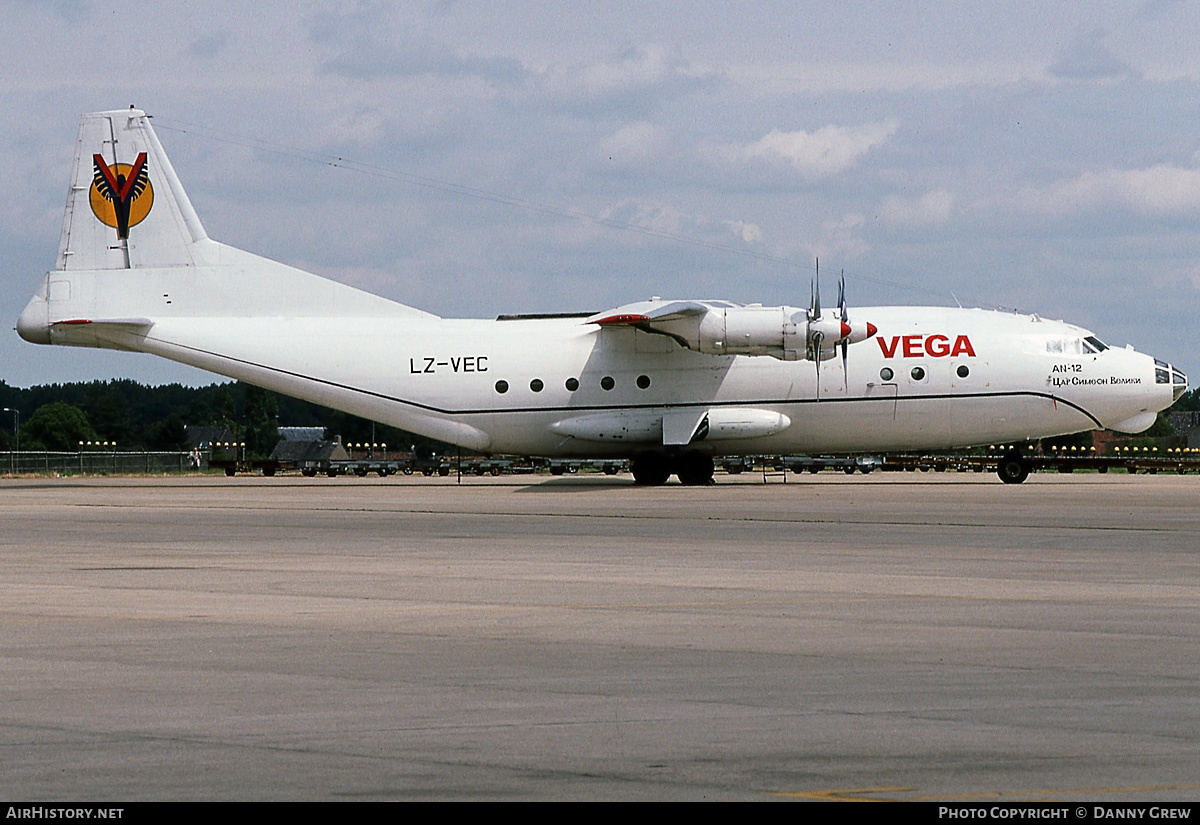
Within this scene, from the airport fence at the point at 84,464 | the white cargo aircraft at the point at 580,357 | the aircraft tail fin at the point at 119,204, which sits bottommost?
the airport fence at the point at 84,464

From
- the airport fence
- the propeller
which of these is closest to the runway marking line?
the propeller

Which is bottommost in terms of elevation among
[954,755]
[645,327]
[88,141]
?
[954,755]

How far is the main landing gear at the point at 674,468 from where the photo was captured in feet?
146

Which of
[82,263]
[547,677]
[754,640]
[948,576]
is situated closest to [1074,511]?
[948,576]

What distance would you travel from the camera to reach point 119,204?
1805 inches

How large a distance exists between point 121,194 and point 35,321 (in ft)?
15.9

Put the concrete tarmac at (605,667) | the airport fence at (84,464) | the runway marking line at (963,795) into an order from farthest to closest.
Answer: the airport fence at (84,464) → the concrete tarmac at (605,667) → the runway marking line at (963,795)

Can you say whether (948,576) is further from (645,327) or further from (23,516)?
(645,327)

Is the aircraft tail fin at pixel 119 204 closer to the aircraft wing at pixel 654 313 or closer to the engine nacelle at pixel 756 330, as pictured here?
the aircraft wing at pixel 654 313

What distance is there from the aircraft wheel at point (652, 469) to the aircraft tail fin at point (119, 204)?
610 inches

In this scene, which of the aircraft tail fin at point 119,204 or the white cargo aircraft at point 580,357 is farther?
the aircraft tail fin at point 119,204

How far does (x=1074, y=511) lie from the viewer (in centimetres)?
3014

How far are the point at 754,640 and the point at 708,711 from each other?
3.23 m

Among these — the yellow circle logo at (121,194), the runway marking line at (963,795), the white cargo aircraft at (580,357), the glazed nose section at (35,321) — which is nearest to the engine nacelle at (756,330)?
the white cargo aircraft at (580,357)
